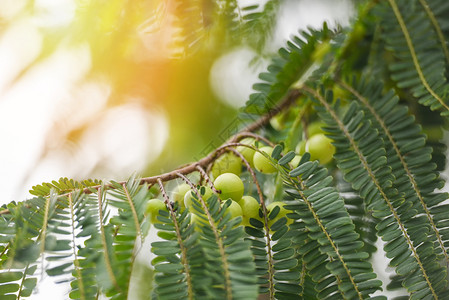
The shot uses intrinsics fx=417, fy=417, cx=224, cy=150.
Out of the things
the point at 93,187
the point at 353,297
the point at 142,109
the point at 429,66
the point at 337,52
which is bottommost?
the point at 353,297

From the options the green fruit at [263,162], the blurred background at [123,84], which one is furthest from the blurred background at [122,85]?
the green fruit at [263,162]

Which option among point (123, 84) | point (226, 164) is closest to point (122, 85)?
point (123, 84)

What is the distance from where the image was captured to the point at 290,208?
17.6 inches

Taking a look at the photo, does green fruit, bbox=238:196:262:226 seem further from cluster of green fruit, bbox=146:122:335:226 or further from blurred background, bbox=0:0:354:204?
blurred background, bbox=0:0:354:204

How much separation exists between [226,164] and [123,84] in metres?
0.55

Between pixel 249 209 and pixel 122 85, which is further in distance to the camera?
pixel 122 85

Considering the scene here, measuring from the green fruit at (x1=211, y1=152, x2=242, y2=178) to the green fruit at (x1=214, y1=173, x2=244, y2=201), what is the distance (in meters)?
0.06

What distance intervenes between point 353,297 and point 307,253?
0.06m

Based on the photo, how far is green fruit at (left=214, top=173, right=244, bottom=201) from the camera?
472mm

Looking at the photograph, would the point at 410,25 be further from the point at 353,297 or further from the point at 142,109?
the point at 142,109

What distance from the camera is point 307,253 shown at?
435 mm

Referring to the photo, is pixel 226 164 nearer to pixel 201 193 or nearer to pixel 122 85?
pixel 201 193

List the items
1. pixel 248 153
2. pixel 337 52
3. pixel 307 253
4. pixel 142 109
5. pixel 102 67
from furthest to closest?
pixel 142 109 → pixel 102 67 → pixel 337 52 → pixel 248 153 → pixel 307 253

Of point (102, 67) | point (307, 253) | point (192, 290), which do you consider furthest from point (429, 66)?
point (102, 67)
